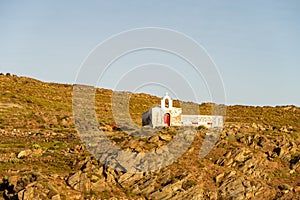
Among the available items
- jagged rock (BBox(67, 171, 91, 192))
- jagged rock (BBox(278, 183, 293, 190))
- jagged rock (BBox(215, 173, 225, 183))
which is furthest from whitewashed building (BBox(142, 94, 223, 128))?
jagged rock (BBox(67, 171, 91, 192))

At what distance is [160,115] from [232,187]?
1596 cm

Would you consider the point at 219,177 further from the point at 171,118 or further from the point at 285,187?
the point at 171,118

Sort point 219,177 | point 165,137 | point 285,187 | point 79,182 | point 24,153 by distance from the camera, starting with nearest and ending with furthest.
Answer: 1. point 79,182
2. point 219,177
3. point 285,187
4. point 24,153
5. point 165,137

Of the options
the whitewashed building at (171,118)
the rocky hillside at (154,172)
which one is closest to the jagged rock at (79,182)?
the rocky hillside at (154,172)

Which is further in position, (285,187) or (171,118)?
(171,118)

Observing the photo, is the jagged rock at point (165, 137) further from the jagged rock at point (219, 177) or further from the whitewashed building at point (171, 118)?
the whitewashed building at point (171, 118)

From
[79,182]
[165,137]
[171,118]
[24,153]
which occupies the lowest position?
[79,182]

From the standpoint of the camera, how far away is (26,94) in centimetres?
10188

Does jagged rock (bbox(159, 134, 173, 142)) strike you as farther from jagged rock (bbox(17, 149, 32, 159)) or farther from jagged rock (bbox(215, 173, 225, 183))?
jagged rock (bbox(17, 149, 32, 159))

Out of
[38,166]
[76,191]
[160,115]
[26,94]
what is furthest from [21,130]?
[26,94]

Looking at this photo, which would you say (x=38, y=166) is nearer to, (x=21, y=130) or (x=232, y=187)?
(x=232, y=187)

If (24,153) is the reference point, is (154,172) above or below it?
below

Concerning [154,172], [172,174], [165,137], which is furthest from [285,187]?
[165,137]

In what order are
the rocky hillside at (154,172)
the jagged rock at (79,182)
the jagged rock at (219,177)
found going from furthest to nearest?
the jagged rock at (219,177), the rocky hillside at (154,172), the jagged rock at (79,182)
